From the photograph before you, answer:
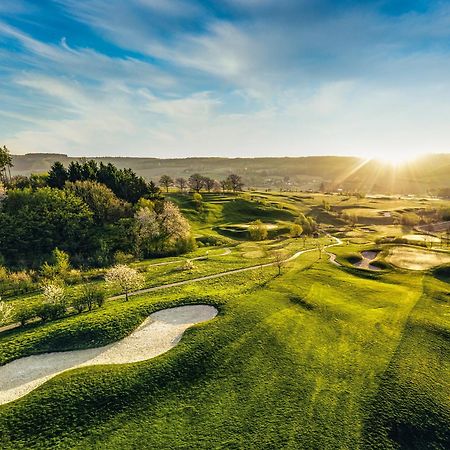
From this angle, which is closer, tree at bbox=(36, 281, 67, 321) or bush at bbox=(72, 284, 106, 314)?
tree at bbox=(36, 281, 67, 321)

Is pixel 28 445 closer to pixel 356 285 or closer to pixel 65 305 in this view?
pixel 65 305

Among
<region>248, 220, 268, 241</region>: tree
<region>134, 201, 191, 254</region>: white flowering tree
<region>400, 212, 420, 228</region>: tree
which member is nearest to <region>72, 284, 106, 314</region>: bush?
<region>134, 201, 191, 254</region>: white flowering tree

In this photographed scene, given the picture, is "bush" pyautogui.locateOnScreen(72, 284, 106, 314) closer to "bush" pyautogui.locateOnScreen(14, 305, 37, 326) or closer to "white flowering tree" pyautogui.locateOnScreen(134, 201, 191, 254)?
"bush" pyautogui.locateOnScreen(14, 305, 37, 326)

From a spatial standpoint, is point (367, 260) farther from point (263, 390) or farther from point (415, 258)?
point (263, 390)

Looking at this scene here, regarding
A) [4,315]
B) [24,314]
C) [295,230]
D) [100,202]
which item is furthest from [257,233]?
[4,315]

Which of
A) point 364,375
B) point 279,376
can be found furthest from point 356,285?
point 279,376

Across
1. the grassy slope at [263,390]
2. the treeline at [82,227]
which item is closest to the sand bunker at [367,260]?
the grassy slope at [263,390]
